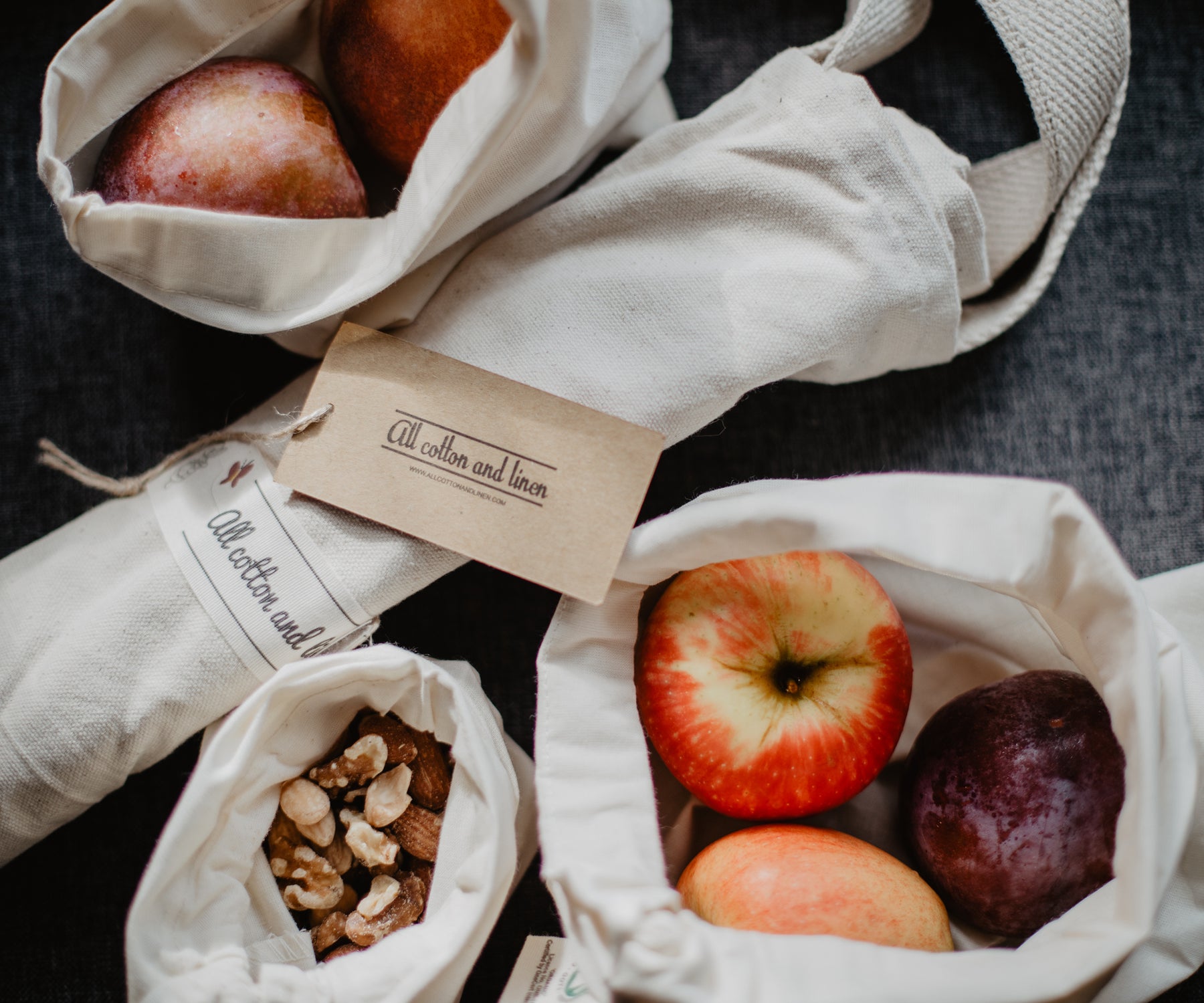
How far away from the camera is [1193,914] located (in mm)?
511

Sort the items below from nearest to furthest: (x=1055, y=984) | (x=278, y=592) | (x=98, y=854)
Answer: (x=1055, y=984) → (x=278, y=592) → (x=98, y=854)

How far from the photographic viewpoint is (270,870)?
1.82ft

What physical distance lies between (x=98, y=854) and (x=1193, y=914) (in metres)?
0.75

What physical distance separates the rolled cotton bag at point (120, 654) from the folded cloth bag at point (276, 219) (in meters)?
0.11

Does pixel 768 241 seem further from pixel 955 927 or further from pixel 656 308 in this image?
pixel 955 927

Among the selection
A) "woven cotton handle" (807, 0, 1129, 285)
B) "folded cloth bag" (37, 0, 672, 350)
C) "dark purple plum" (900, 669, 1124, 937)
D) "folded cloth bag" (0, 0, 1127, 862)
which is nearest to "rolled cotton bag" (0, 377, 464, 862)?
"folded cloth bag" (0, 0, 1127, 862)

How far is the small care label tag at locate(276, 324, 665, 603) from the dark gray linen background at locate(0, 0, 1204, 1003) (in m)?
0.16

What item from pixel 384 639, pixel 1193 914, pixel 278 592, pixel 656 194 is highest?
pixel 656 194

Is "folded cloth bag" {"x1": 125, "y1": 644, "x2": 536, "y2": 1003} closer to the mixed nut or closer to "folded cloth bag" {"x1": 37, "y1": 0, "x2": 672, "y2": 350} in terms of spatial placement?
the mixed nut

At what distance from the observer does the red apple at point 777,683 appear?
0.51 m

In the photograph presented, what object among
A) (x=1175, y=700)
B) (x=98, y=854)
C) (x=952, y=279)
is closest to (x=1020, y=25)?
(x=952, y=279)

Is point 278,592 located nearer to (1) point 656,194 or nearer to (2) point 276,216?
(2) point 276,216

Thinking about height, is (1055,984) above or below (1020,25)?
below

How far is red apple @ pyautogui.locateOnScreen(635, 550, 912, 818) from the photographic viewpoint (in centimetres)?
51
